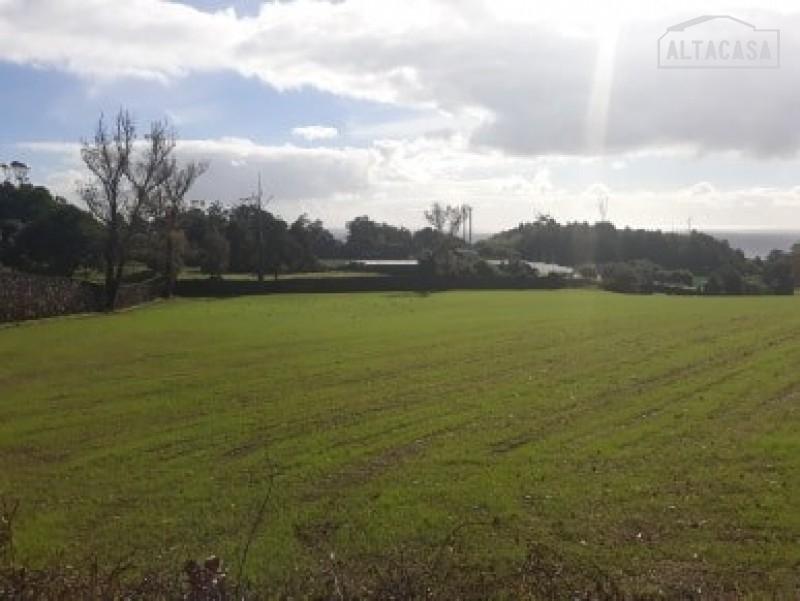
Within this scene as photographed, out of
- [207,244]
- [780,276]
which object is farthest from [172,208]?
[780,276]

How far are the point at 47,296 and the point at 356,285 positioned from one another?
32896 millimetres

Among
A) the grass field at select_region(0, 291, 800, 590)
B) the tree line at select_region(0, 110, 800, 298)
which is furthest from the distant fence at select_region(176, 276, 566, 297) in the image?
the grass field at select_region(0, 291, 800, 590)

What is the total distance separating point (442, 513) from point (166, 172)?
57.4 meters

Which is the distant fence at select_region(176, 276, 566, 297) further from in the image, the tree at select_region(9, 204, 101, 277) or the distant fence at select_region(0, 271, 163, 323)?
the distant fence at select_region(0, 271, 163, 323)

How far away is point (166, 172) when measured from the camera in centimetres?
6425

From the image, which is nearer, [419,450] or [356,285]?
[419,450]

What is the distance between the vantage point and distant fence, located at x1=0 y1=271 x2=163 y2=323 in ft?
143

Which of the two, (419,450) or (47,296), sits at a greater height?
(47,296)

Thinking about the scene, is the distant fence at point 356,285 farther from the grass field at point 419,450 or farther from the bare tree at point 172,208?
the grass field at point 419,450

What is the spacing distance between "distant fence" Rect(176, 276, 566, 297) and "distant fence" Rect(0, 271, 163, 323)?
1248cm

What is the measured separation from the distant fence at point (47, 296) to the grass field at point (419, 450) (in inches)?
548

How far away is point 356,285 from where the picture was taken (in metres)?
76.9

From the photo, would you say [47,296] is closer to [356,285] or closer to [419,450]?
[356,285]

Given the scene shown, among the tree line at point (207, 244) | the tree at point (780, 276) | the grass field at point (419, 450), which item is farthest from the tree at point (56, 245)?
the tree at point (780, 276)
